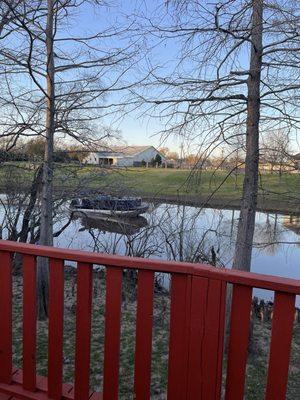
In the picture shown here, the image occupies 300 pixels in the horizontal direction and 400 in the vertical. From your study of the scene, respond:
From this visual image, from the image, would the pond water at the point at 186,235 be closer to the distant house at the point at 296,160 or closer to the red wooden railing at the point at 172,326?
the distant house at the point at 296,160

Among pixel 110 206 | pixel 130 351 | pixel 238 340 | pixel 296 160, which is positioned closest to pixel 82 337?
pixel 238 340

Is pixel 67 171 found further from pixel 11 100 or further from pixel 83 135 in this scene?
pixel 11 100

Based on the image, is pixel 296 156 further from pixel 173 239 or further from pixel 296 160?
pixel 173 239

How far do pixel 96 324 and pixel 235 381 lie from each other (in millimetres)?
3772

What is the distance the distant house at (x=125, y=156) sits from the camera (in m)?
6.29

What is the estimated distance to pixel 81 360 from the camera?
1.93 m

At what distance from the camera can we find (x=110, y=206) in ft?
26.0

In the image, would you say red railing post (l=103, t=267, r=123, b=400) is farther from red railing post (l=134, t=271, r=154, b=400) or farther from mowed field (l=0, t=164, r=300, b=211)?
mowed field (l=0, t=164, r=300, b=211)

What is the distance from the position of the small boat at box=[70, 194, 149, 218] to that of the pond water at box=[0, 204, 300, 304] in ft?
0.62

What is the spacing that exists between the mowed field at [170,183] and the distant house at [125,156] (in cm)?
15

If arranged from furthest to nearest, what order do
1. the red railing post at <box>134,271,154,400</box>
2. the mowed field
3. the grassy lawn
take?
the mowed field → the grassy lawn → the red railing post at <box>134,271,154,400</box>

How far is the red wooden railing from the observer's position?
1.54m

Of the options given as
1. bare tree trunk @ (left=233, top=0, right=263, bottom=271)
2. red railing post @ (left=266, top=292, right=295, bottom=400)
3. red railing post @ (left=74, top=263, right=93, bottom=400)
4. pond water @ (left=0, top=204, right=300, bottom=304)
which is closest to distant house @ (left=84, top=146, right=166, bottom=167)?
pond water @ (left=0, top=204, right=300, bottom=304)

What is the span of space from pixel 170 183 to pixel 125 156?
0.86 meters
